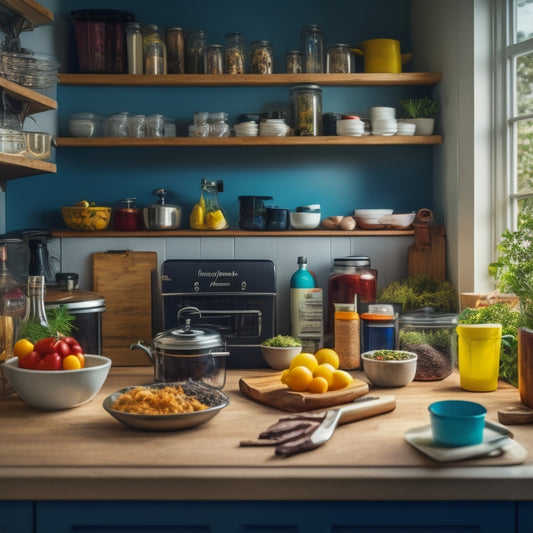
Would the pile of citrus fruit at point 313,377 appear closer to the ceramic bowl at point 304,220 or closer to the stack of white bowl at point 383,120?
the ceramic bowl at point 304,220

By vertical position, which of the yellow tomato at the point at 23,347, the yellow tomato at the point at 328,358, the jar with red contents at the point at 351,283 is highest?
the jar with red contents at the point at 351,283

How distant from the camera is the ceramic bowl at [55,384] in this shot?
1.70 metres

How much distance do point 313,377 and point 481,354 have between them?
49cm

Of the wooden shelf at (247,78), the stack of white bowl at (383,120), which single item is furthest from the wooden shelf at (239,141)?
the wooden shelf at (247,78)

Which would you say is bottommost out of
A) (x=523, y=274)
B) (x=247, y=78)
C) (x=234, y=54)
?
(x=523, y=274)

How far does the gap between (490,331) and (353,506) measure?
81 centimetres

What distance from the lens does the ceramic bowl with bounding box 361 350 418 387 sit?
6.48 feet

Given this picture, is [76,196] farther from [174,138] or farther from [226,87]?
[226,87]

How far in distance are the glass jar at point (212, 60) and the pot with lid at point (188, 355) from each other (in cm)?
120

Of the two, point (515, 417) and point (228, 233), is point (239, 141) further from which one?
point (515, 417)

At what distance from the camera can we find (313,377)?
1864 millimetres

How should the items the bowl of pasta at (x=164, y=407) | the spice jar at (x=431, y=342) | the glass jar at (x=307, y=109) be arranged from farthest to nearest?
the glass jar at (x=307, y=109) → the spice jar at (x=431, y=342) → the bowl of pasta at (x=164, y=407)

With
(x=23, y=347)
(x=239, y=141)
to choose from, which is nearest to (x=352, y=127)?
(x=239, y=141)

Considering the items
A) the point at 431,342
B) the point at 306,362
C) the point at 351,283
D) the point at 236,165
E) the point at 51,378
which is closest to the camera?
the point at 51,378
